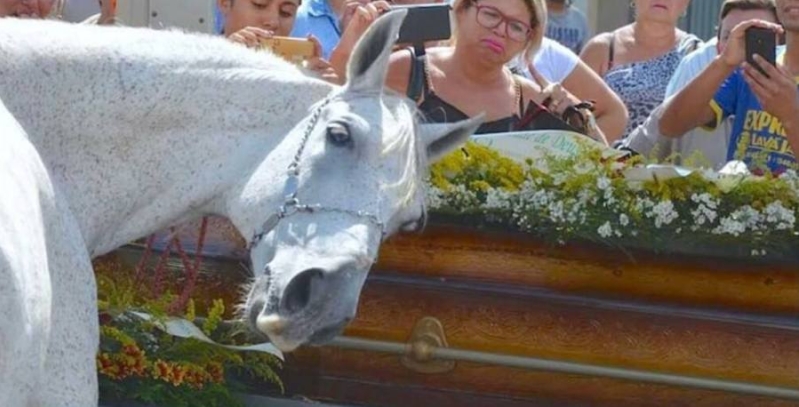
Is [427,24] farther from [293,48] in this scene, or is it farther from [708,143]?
[708,143]

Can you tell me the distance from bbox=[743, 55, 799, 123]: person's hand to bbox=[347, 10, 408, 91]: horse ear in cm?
185

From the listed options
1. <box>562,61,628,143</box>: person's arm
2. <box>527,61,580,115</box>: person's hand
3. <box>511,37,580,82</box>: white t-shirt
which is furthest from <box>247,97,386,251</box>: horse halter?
<box>511,37,580,82</box>: white t-shirt

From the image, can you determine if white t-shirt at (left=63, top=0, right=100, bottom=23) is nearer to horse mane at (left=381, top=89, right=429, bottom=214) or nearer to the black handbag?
the black handbag

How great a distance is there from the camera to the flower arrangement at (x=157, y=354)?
4457mm

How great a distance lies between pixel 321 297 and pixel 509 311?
1.54 metres

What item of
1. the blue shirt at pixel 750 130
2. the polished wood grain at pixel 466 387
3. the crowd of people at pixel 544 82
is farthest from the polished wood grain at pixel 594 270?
the blue shirt at pixel 750 130

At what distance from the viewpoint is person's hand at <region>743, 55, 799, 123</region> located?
4.95 m

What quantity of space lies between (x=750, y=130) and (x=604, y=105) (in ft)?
1.78

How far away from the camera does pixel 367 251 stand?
3215mm

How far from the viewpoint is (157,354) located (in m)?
4.60

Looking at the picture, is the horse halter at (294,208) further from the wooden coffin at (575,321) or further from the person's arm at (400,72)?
the person's arm at (400,72)

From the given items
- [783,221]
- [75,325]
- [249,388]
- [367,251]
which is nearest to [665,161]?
[783,221]

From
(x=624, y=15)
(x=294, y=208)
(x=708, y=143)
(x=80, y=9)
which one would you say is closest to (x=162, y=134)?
(x=294, y=208)

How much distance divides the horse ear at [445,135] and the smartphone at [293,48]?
124 centimetres
